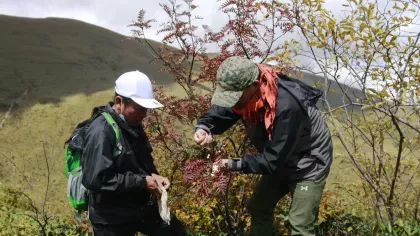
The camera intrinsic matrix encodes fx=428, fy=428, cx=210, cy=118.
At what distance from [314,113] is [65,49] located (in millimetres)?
18576

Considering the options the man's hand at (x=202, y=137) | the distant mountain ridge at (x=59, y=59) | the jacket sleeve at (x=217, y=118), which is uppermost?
the distant mountain ridge at (x=59, y=59)

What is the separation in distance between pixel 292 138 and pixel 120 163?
0.99m

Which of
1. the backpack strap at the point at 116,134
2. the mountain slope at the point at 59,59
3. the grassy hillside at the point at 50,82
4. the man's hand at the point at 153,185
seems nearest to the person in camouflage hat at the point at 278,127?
the man's hand at the point at 153,185

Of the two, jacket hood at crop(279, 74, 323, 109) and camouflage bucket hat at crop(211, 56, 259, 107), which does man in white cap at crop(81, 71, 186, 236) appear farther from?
jacket hood at crop(279, 74, 323, 109)

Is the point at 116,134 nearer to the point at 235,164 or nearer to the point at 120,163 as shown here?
the point at 120,163

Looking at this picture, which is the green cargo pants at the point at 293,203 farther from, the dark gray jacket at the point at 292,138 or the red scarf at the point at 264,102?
the red scarf at the point at 264,102

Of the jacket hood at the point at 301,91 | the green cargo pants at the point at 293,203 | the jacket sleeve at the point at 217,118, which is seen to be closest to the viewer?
the jacket hood at the point at 301,91

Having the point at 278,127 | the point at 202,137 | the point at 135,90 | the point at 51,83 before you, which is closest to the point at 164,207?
the point at 202,137

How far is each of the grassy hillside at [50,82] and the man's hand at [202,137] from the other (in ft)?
24.2

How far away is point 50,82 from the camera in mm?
16359

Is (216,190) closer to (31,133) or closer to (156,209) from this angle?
(156,209)

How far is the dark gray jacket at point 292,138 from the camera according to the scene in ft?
7.61

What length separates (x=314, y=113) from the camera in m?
2.54

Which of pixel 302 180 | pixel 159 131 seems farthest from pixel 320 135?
pixel 159 131
